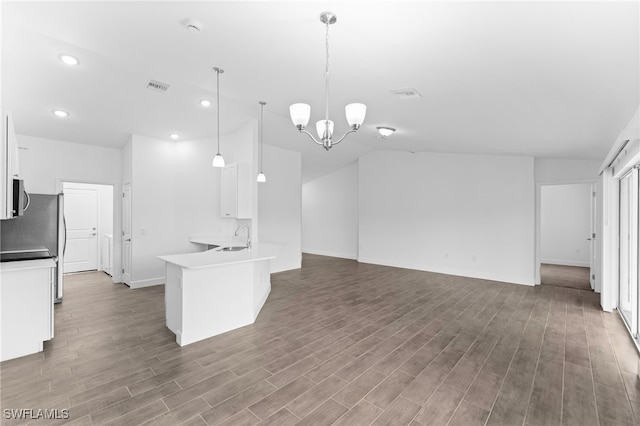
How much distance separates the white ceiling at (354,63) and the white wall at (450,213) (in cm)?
169

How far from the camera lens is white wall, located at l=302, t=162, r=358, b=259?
9.52 metres

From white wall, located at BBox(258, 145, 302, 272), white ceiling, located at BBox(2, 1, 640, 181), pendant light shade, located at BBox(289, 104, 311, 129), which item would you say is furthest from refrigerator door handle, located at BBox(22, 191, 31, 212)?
pendant light shade, located at BBox(289, 104, 311, 129)

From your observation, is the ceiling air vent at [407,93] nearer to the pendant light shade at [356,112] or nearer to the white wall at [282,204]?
the pendant light shade at [356,112]

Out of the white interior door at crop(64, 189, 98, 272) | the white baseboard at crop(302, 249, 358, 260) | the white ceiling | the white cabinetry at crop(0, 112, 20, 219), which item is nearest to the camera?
the white ceiling

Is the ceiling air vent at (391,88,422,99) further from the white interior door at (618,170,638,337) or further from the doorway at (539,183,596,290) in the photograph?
the doorway at (539,183,596,290)

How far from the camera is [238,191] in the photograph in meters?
5.52

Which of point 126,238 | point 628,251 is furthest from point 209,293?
point 628,251

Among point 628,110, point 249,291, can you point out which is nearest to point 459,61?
point 628,110

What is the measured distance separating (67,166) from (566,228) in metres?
11.8

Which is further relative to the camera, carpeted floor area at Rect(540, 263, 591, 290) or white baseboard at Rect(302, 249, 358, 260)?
white baseboard at Rect(302, 249, 358, 260)

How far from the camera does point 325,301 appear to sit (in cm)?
489

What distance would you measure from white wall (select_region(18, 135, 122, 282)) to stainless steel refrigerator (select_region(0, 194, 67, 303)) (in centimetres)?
86

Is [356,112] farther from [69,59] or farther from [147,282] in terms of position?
[147,282]

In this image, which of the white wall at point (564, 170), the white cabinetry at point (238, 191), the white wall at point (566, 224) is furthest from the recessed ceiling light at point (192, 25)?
the white wall at point (566, 224)
